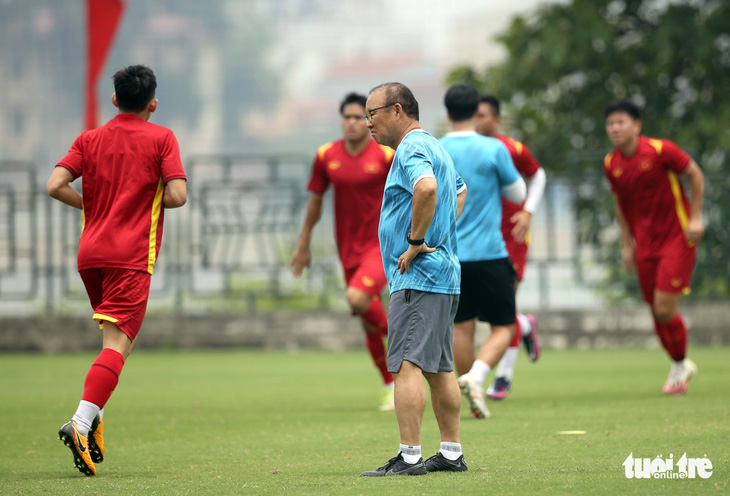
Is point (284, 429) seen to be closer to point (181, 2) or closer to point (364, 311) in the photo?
point (364, 311)

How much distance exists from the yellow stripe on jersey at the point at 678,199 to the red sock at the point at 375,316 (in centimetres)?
267

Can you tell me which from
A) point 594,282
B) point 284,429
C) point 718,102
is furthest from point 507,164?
point 718,102

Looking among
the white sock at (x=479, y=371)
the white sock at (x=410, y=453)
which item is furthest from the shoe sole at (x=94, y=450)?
the white sock at (x=479, y=371)

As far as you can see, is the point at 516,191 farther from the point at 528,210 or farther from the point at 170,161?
the point at 170,161

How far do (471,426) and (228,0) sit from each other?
1606 inches

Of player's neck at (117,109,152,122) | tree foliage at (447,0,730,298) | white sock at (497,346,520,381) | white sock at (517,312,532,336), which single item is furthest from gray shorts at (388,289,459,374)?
tree foliage at (447,0,730,298)

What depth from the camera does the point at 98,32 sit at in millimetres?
18844

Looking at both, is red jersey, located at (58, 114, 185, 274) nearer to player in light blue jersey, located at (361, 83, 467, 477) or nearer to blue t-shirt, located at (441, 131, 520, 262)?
player in light blue jersey, located at (361, 83, 467, 477)

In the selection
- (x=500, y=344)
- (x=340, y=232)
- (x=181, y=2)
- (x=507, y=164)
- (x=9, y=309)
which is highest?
(x=181, y=2)

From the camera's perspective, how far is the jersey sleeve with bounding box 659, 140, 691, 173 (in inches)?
383

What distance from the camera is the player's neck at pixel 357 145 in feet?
30.5

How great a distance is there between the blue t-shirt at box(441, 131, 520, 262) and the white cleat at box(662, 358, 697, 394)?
2.31m

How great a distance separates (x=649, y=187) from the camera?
9.91 metres

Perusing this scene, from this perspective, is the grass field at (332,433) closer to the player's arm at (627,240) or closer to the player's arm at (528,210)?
the player's arm at (627,240)
